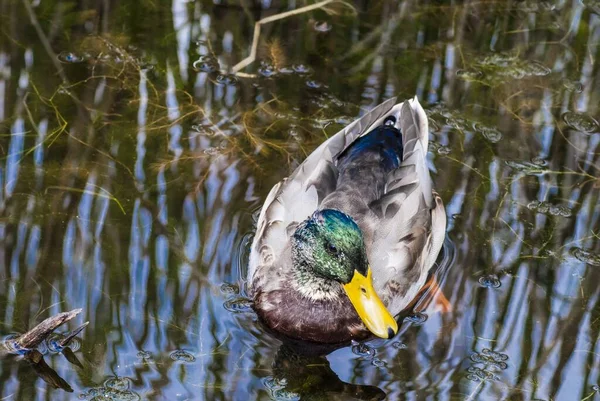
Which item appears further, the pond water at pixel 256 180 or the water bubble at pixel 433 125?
the water bubble at pixel 433 125

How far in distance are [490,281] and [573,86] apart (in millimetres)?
2204

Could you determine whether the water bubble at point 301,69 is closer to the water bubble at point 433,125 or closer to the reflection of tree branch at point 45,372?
the water bubble at point 433,125

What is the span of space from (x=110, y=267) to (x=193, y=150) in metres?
1.23

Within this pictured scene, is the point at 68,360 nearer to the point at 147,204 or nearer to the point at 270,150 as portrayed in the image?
the point at 147,204

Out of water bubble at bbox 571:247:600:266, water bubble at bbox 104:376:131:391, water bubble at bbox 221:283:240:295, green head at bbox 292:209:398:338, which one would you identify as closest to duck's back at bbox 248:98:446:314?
water bubble at bbox 221:283:240:295

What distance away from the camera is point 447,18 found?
800cm

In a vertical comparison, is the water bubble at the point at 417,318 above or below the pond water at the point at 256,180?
below

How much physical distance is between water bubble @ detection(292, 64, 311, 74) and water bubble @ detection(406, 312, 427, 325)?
7.59ft

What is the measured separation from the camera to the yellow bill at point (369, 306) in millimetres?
5219

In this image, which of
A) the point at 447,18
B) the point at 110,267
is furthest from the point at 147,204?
the point at 447,18

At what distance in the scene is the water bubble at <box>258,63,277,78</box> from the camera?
732 cm

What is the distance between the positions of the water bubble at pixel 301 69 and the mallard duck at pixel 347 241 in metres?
1.24

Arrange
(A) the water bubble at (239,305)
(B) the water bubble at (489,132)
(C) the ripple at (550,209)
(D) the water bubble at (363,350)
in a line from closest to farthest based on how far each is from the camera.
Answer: (D) the water bubble at (363,350) < (A) the water bubble at (239,305) < (C) the ripple at (550,209) < (B) the water bubble at (489,132)

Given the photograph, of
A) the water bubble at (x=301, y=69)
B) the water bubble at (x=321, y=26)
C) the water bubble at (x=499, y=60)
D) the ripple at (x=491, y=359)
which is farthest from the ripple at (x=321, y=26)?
the ripple at (x=491, y=359)
